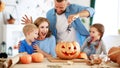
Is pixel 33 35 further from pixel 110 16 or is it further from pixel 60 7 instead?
pixel 110 16

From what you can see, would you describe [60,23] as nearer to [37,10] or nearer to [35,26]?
[35,26]

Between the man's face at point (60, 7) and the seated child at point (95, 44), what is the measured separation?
308mm

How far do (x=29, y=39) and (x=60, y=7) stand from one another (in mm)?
389

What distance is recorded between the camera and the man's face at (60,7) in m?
1.97

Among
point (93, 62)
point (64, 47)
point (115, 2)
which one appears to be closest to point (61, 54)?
point (64, 47)

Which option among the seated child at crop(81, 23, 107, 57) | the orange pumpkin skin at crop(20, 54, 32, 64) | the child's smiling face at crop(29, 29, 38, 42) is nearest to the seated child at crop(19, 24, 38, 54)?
the child's smiling face at crop(29, 29, 38, 42)

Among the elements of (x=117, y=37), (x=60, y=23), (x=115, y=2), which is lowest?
(x=117, y=37)

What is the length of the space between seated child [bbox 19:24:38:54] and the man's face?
0.28 metres

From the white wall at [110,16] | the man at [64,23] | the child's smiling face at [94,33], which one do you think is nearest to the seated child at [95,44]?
the child's smiling face at [94,33]

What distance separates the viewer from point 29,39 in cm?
187

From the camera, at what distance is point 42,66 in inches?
44.6

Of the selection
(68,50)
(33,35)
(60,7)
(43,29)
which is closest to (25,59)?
(68,50)

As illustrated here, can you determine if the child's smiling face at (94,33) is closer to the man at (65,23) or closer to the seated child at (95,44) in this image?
the seated child at (95,44)

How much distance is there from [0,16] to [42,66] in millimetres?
3626
